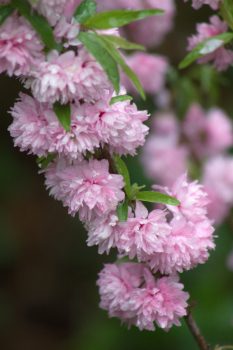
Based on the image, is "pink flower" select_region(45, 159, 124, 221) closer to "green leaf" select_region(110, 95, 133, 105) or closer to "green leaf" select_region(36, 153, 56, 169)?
"green leaf" select_region(36, 153, 56, 169)

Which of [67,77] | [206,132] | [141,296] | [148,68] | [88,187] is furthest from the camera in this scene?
A: [206,132]

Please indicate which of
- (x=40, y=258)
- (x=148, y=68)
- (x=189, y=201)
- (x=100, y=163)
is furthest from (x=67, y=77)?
(x=40, y=258)

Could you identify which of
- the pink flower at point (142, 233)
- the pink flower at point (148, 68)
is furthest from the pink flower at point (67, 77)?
the pink flower at point (148, 68)

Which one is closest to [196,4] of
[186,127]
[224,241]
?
[186,127]

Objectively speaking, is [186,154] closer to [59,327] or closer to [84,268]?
[84,268]

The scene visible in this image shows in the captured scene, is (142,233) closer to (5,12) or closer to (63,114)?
(63,114)

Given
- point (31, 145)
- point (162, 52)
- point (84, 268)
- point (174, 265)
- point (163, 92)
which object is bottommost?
point (84, 268)

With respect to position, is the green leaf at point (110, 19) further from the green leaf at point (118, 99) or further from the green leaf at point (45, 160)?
the green leaf at point (45, 160)
